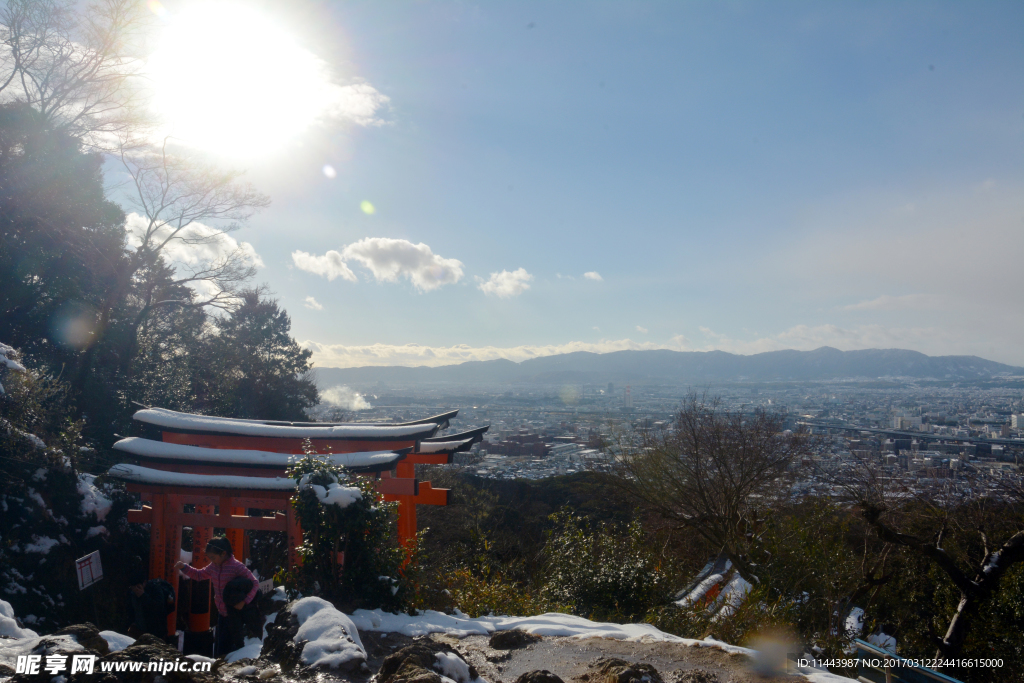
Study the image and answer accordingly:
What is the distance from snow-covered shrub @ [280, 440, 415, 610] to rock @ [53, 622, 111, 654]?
7.15ft

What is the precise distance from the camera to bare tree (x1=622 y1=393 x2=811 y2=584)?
1109 cm

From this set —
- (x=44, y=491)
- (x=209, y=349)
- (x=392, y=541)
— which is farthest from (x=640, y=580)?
(x=209, y=349)

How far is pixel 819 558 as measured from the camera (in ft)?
26.0

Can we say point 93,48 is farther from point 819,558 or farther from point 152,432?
point 819,558

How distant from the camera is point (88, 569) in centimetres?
654

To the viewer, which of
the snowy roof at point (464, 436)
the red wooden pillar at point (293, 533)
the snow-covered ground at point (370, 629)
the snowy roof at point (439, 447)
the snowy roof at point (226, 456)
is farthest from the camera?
the snowy roof at point (464, 436)

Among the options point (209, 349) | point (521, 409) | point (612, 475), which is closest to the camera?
point (612, 475)

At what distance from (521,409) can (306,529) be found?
108ft

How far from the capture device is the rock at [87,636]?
285cm

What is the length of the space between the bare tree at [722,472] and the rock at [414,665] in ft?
27.7

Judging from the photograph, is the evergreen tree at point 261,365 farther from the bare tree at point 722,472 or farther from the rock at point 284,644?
the rock at point 284,644

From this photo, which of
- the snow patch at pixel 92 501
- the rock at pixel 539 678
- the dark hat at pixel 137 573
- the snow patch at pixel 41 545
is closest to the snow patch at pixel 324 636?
the rock at pixel 539 678

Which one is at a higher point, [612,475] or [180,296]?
[180,296]

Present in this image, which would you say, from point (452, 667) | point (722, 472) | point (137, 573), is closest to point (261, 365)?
point (137, 573)
